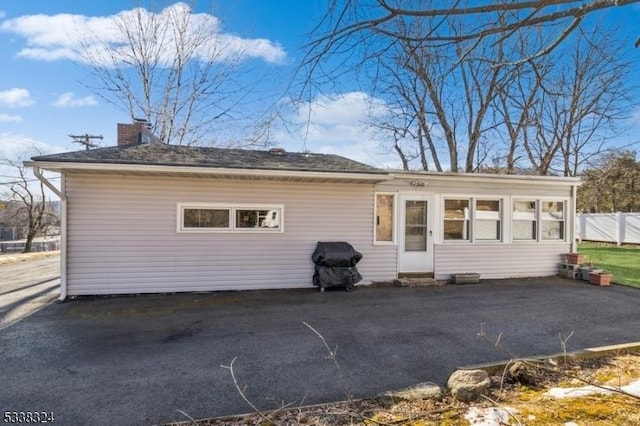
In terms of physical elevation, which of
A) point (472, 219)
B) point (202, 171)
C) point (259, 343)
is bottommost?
point (259, 343)

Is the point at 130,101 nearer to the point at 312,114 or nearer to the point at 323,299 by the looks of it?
the point at 323,299

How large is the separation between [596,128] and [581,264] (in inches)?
471

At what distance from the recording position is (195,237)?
24.5 ft

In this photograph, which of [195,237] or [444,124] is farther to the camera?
[444,124]

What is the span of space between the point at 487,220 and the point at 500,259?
111 centimetres

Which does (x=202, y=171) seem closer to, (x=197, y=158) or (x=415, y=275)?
(x=197, y=158)

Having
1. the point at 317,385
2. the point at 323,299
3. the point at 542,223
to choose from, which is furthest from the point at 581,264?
the point at 317,385

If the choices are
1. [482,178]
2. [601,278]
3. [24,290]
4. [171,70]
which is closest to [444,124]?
[482,178]

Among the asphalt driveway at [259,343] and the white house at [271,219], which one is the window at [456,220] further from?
the asphalt driveway at [259,343]

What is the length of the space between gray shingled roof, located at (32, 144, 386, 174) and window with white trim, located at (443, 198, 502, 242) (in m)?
2.66

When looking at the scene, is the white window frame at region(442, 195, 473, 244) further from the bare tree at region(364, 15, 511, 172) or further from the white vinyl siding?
the bare tree at region(364, 15, 511, 172)

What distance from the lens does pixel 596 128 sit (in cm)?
1736

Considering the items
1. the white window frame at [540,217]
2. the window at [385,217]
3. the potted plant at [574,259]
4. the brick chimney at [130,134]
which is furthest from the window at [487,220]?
the brick chimney at [130,134]

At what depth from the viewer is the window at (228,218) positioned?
7.47 meters
